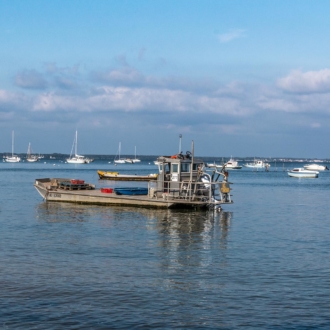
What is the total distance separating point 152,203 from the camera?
1615 inches

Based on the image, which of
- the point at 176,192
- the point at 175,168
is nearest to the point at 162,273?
the point at 176,192

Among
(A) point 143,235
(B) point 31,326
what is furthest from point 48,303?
(A) point 143,235

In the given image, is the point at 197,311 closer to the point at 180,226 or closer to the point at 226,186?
the point at 180,226

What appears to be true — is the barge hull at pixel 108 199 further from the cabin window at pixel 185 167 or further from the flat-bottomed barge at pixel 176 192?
the cabin window at pixel 185 167

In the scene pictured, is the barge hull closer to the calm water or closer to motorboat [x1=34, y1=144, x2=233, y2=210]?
motorboat [x1=34, y1=144, x2=233, y2=210]

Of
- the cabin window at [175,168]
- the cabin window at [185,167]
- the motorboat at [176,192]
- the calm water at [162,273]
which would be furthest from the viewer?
the cabin window at [185,167]

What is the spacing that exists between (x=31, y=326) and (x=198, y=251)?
11984 millimetres

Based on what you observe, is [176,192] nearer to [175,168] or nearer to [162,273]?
[175,168]

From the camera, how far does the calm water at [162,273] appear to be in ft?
51.2

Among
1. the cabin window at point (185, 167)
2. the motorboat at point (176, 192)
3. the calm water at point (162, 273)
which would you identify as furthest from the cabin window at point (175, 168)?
the calm water at point (162, 273)

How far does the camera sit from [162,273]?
20688 millimetres

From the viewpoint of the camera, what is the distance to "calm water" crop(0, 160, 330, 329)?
15.6 metres

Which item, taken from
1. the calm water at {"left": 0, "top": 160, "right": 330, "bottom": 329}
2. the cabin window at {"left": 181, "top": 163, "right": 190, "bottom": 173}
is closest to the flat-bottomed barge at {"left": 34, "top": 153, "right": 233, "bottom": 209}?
the cabin window at {"left": 181, "top": 163, "right": 190, "bottom": 173}

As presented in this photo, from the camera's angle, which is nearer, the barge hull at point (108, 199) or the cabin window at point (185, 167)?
the barge hull at point (108, 199)
